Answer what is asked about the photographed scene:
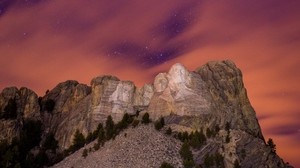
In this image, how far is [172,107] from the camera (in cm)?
17138

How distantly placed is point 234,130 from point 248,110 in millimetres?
15148

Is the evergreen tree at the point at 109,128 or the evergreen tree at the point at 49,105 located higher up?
the evergreen tree at the point at 49,105

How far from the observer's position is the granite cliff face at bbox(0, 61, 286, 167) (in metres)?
155

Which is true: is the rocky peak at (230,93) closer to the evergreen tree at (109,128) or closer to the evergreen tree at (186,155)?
the evergreen tree at (186,155)

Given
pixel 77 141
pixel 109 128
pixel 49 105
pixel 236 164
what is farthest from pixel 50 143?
pixel 236 164

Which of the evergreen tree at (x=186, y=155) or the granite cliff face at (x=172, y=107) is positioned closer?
the evergreen tree at (x=186, y=155)

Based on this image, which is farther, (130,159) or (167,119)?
(167,119)

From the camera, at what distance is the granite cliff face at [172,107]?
508ft

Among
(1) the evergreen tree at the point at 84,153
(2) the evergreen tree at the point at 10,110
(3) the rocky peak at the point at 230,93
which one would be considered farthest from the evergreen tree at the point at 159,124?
(2) the evergreen tree at the point at 10,110

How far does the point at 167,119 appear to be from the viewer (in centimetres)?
16938

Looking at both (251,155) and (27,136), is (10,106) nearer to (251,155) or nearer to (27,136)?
(27,136)

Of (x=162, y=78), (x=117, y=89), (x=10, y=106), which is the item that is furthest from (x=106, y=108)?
(x=10, y=106)

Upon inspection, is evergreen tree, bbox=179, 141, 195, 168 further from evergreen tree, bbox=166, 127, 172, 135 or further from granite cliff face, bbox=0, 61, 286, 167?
evergreen tree, bbox=166, 127, 172, 135

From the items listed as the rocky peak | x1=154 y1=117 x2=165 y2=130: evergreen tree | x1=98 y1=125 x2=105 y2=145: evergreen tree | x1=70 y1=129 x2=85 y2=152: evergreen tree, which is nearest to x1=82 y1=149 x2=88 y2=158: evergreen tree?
x1=98 y1=125 x2=105 y2=145: evergreen tree
